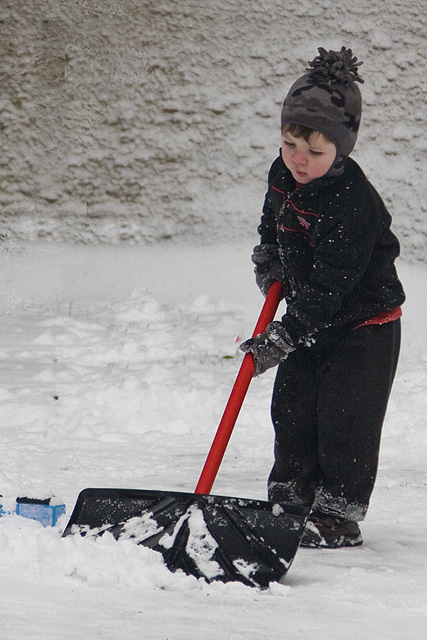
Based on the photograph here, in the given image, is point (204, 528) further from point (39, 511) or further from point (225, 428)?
point (39, 511)

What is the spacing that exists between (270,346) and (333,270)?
23 cm

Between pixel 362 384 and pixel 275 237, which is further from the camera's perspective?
pixel 275 237

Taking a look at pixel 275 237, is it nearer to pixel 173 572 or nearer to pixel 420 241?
pixel 173 572

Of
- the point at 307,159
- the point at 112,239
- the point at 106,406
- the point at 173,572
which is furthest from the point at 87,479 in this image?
the point at 112,239

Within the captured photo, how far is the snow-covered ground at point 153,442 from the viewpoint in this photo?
1.58m

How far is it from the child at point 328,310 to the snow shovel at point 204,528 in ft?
1.16

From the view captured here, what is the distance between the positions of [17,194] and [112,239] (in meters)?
0.72

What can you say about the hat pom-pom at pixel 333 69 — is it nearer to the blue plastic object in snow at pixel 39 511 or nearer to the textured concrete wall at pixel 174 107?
the blue plastic object in snow at pixel 39 511

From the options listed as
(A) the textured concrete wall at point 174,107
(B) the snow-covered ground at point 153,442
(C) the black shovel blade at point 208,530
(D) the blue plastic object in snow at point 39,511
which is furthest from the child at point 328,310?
(A) the textured concrete wall at point 174,107

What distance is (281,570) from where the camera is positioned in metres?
1.79

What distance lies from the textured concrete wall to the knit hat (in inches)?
147

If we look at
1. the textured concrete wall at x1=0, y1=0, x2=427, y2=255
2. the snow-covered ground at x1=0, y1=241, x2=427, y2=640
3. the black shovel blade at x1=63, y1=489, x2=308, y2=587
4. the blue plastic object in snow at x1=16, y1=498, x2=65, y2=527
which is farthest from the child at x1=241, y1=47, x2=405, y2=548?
the textured concrete wall at x1=0, y1=0, x2=427, y2=255

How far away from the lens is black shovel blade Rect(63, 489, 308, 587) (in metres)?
1.79

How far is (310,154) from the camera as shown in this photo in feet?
6.73
